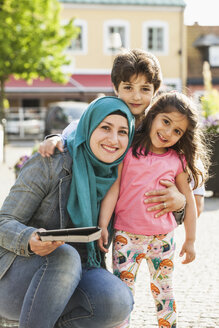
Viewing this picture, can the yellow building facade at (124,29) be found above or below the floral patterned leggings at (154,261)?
above

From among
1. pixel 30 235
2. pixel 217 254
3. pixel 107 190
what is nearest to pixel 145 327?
pixel 107 190

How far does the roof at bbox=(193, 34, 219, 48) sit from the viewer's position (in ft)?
93.8

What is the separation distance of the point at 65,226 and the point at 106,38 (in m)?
25.0

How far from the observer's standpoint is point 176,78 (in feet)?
91.7

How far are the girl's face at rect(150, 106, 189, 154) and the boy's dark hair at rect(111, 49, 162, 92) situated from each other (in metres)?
0.29

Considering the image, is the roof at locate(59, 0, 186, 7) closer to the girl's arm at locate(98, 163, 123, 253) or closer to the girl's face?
the girl's face

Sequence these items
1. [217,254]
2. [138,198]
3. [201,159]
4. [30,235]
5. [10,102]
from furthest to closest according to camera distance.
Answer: [10,102]
[217,254]
[201,159]
[138,198]
[30,235]

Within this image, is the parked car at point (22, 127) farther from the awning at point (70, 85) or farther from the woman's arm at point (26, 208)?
the woman's arm at point (26, 208)

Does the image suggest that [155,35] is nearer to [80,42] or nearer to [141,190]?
[80,42]

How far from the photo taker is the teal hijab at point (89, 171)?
2699mm

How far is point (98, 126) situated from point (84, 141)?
0.36 feet

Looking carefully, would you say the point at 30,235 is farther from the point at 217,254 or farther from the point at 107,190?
the point at 217,254

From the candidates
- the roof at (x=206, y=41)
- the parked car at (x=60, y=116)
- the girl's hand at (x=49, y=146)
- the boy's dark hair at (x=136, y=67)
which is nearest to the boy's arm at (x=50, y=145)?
the girl's hand at (x=49, y=146)

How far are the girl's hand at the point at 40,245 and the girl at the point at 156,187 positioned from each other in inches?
20.8
